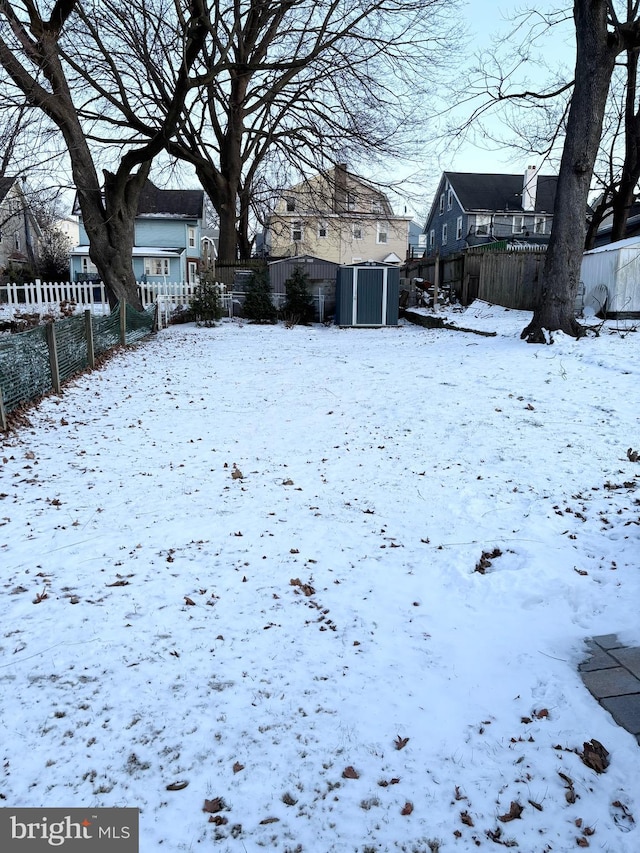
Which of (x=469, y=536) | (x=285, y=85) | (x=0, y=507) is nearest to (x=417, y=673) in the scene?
(x=469, y=536)

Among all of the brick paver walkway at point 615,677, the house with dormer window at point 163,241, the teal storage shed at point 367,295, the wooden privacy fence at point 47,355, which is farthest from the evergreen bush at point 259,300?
the brick paver walkway at point 615,677

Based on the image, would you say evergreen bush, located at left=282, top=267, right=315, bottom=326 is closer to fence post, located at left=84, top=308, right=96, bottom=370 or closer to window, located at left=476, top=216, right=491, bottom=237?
fence post, located at left=84, top=308, right=96, bottom=370

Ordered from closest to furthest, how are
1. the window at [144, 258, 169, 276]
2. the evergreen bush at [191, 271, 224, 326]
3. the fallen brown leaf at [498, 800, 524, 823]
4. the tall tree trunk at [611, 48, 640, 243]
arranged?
1. the fallen brown leaf at [498, 800, 524, 823]
2. the evergreen bush at [191, 271, 224, 326]
3. the tall tree trunk at [611, 48, 640, 243]
4. the window at [144, 258, 169, 276]

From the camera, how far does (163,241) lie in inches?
1362

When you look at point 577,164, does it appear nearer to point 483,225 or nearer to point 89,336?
point 89,336

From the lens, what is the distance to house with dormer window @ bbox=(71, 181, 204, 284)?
32812 millimetres

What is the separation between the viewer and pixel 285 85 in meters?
19.5

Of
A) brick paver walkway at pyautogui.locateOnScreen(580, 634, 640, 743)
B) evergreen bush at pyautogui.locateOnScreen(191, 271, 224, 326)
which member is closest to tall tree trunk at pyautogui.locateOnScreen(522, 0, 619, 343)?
evergreen bush at pyautogui.locateOnScreen(191, 271, 224, 326)

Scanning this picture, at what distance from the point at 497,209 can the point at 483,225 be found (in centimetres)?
138

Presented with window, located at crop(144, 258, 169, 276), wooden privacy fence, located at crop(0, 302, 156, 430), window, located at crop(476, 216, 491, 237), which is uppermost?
window, located at crop(476, 216, 491, 237)

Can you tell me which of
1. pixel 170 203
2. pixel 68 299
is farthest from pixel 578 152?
pixel 170 203

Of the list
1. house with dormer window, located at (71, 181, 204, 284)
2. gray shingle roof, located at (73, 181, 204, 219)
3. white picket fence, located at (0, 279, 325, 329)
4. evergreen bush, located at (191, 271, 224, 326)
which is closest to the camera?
white picket fence, located at (0, 279, 325, 329)

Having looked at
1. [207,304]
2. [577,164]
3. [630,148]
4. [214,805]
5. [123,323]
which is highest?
[630,148]

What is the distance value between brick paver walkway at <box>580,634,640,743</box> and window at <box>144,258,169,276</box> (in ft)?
108
